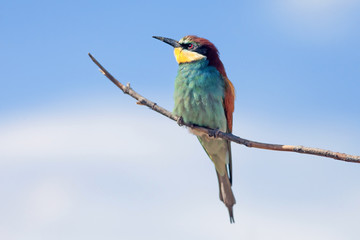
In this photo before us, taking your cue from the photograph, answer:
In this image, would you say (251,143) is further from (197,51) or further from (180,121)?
(197,51)

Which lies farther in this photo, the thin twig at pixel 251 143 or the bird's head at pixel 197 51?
the bird's head at pixel 197 51

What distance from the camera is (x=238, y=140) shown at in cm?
294

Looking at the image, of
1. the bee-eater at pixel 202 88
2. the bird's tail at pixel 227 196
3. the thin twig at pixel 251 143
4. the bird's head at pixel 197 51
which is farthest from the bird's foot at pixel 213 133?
the bird's tail at pixel 227 196

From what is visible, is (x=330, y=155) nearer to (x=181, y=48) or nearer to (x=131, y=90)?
(x=131, y=90)

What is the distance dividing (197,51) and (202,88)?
331 millimetres

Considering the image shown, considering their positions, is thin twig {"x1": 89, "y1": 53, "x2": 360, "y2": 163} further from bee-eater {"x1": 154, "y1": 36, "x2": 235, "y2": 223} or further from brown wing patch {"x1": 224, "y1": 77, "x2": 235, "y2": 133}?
brown wing patch {"x1": 224, "y1": 77, "x2": 235, "y2": 133}

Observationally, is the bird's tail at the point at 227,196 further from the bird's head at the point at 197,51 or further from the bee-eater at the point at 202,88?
the bird's head at the point at 197,51

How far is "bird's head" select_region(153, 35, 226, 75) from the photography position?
394 cm

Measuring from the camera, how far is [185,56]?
397cm

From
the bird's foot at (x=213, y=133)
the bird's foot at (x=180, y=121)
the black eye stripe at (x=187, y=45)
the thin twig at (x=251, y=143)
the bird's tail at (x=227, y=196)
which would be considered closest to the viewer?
the thin twig at (x=251, y=143)

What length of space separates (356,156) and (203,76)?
1.68 meters

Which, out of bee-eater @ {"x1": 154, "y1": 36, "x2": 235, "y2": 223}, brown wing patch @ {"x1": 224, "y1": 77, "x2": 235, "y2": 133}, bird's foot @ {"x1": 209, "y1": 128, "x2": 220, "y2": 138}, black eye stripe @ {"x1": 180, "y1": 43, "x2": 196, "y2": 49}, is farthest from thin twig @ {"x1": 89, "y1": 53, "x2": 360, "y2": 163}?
black eye stripe @ {"x1": 180, "y1": 43, "x2": 196, "y2": 49}

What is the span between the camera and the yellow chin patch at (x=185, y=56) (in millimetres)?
3936

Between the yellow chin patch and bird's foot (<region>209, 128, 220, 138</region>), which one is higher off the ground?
the yellow chin patch
